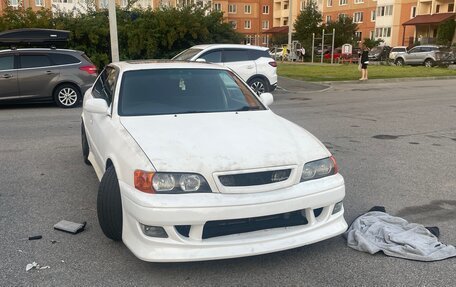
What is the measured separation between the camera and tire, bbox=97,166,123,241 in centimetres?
354

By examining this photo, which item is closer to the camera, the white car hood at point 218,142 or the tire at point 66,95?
the white car hood at point 218,142

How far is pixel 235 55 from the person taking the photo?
14125mm

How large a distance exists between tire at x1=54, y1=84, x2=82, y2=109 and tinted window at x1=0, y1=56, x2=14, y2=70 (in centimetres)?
126

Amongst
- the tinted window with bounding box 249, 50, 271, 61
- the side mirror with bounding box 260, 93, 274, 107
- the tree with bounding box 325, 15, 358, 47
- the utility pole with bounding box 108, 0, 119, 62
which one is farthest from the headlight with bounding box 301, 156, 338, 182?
the tree with bounding box 325, 15, 358, 47

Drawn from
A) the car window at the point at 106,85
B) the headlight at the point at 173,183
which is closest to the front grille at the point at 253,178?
the headlight at the point at 173,183

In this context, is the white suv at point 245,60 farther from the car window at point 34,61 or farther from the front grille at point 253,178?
the front grille at point 253,178

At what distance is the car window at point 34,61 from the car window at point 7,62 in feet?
0.72

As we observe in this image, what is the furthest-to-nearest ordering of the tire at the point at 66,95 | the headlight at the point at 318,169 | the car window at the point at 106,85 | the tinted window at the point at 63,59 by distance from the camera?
the tire at the point at 66,95 → the tinted window at the point at 63,59 → the car window at the point at 106,85 → the headlight at the point at 318,169

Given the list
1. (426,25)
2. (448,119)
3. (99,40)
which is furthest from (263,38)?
(448,119)

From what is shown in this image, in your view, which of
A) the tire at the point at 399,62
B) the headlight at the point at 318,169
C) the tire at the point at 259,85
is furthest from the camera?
the tire at the point at 399,62

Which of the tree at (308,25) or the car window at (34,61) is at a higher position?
the tree at (308,25)

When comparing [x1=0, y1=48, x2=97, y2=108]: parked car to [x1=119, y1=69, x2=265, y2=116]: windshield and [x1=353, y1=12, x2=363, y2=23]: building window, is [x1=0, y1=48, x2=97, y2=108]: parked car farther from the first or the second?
[x1=353, y1=12, x2=363, y2=23]: building window

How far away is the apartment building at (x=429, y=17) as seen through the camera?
5200 centimetres

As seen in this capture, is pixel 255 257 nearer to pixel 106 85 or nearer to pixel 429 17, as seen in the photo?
pixel 106 85
